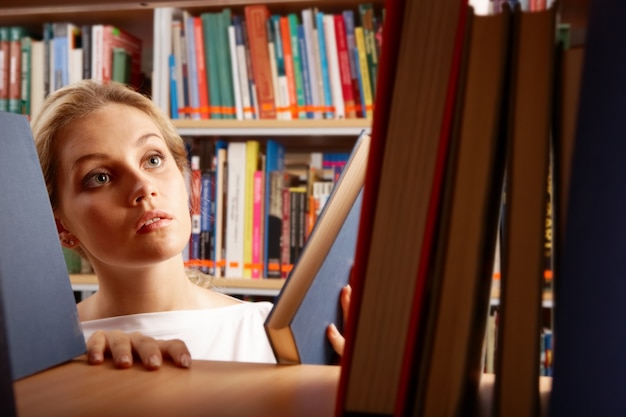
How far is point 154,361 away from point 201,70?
164 cm

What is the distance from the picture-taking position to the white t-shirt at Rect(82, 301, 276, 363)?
1.28 metres

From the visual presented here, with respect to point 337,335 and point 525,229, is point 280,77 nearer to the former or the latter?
point 337,335

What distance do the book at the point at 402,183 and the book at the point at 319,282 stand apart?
18 cm

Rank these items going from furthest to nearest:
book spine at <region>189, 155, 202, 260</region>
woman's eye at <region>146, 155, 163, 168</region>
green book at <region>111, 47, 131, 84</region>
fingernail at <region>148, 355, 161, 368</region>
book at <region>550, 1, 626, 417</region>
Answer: green book at <region>111, 47, 131, 84</region>, book spine at <region>189, 155, 202, 260</region>, woman's eye at <region>146, 155, 163, 168</region>, fingernail at <region>148, 355, 161, 368</region>, book at <region>550, 1, 626, 417</region>

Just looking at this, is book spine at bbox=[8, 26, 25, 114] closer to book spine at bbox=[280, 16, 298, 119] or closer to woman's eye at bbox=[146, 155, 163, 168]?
book spine at bbox=[280, 16, 298, 119]

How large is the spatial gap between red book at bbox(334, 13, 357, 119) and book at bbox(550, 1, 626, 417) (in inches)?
67.4

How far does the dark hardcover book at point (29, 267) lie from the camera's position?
499mm

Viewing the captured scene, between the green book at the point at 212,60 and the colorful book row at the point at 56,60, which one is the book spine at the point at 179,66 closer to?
the green book at the point at 212,60

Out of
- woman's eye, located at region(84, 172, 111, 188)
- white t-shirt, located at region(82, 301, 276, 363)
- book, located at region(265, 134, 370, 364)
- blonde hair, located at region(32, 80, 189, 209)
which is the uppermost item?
blonde hair, located at region(32, 80, 189, 209)

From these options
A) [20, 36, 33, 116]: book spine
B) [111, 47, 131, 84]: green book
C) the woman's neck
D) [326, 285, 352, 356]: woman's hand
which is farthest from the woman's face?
[20, 36, 33, 116]: book spine

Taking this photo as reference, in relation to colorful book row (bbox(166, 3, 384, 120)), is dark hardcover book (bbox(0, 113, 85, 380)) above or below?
below

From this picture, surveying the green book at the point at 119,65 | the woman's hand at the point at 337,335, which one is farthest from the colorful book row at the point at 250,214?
the woman's hand at the point at 337,335

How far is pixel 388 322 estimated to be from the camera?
1.21 ft

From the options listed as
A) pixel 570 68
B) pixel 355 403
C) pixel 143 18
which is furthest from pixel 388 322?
pixel 143 18
